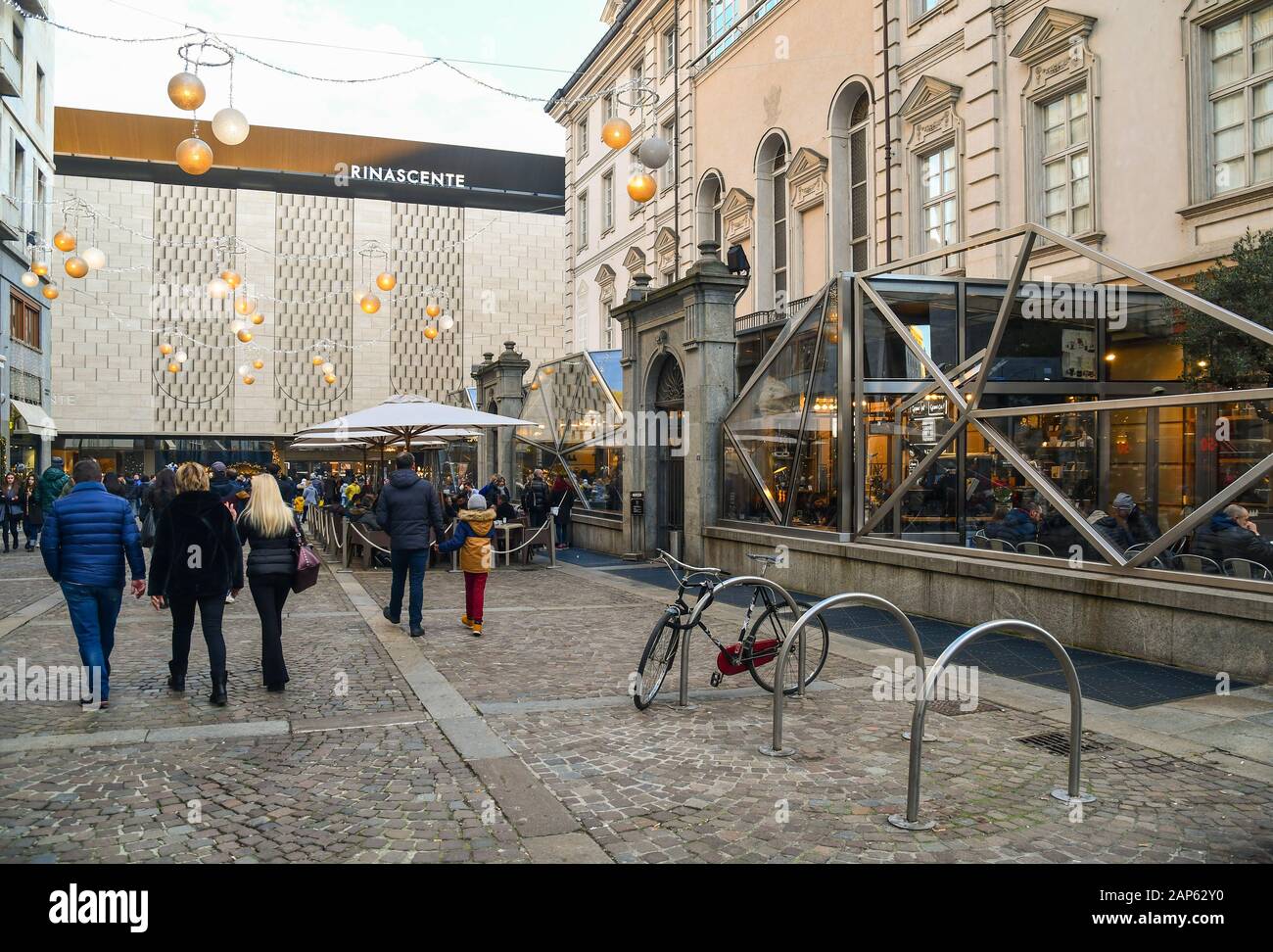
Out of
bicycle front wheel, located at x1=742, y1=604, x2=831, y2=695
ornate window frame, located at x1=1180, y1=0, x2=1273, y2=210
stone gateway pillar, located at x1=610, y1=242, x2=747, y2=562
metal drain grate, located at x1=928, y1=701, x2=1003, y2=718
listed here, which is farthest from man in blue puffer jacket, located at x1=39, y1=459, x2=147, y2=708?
ornate window frame, located at x1=1180, y1=0, x2=1273, y2=210

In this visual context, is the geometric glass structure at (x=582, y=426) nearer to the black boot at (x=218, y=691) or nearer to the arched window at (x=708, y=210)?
the arched window at (x=708, y=210)

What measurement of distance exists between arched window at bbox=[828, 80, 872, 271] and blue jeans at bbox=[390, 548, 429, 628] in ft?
45.4

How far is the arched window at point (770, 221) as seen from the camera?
78.6 ft

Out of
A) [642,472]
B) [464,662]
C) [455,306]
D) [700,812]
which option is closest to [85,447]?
[455,306]

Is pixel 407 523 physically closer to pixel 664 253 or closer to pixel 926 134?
pixel 926 134

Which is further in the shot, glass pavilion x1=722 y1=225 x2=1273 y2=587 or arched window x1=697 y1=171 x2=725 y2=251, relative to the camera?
arched window x1=697 y1=171 x2=725 y2=251

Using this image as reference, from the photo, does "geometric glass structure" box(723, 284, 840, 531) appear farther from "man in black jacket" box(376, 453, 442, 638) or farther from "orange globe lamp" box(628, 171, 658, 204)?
"man in black jacket" box(376, 453, 442, 638)

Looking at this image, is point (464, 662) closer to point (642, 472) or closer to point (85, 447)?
point (642, 472)

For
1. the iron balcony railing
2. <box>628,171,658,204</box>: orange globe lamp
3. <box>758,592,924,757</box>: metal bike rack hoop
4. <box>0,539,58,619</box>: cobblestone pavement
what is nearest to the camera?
<box>758,592,924,757</box>: metal bike rack hoop

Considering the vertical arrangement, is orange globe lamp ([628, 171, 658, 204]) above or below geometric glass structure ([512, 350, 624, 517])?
above

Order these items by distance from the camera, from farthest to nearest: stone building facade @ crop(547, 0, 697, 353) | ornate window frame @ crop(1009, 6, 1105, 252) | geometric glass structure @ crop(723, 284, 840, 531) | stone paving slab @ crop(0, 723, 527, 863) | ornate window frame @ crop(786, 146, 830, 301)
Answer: stone building facade @ crop(547, 0, 697, 353), ornate window frame @ crop(786, 146, 830, 301), ornate window frame @ crop(1009, 6, 1105, 252), geometric glass structure @ crop(723, 284, 840, 531), stone paving slab @ crop(0, 723, 527, 863)

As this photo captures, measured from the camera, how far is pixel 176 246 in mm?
63656

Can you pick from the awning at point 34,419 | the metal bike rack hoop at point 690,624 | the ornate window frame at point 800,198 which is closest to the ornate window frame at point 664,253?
the ornate window frame at point 800,198

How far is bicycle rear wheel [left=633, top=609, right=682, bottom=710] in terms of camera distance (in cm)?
664
